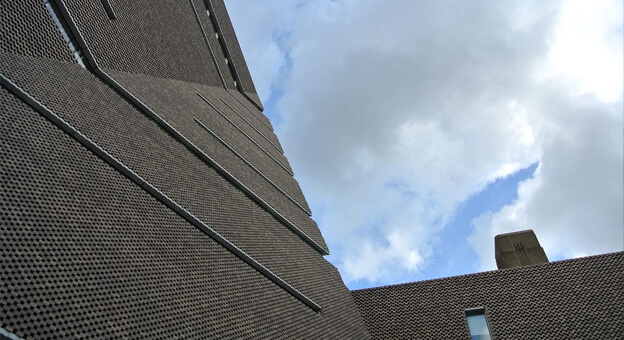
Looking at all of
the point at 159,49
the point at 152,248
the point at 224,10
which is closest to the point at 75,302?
the point at 152,248

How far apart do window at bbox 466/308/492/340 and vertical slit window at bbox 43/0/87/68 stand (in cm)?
1337

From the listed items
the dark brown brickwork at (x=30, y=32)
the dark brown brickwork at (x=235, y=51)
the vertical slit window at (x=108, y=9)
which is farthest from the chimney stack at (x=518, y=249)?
the dark brown brickwork at (x=235, y=51)

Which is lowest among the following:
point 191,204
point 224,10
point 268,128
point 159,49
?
point 191,204

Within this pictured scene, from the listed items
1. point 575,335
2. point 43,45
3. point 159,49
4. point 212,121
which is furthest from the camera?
point 212,121

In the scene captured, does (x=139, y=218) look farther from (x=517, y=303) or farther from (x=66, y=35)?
(x=517, y=303)

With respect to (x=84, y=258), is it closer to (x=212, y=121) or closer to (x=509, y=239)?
(x=212, y=121)

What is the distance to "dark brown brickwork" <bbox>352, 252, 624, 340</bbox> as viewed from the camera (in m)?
13.1

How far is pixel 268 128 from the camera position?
3334cm

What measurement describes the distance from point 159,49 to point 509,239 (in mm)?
17398

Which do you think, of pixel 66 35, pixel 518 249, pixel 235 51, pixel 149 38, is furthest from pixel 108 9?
pixel 235 51

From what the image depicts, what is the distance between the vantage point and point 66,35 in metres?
12.4

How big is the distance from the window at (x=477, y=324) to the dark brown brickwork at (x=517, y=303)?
0.61 feet

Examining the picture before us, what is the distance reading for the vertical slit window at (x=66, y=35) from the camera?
12.1 meters

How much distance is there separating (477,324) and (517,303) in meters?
1.37
